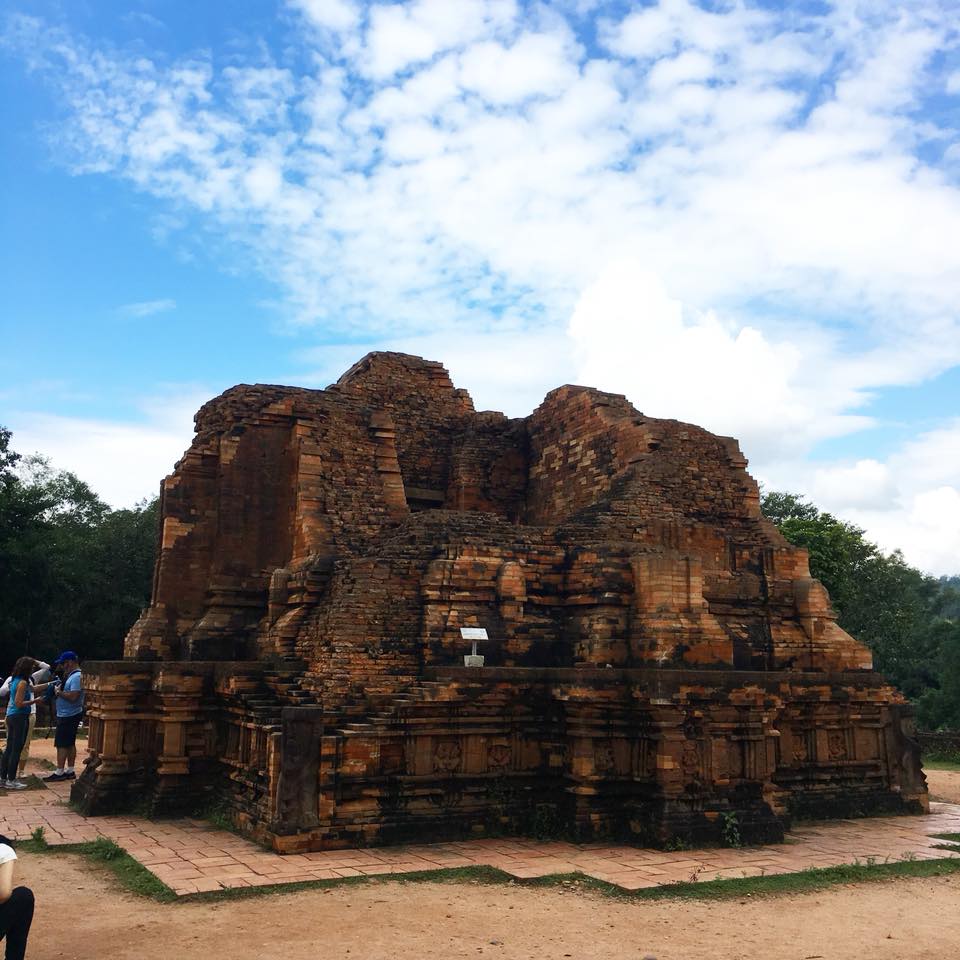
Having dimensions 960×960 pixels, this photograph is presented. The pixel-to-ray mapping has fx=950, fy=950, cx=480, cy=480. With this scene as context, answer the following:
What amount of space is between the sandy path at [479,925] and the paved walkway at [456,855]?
1.99ft

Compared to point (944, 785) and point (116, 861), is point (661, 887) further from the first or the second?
point (944, 785)

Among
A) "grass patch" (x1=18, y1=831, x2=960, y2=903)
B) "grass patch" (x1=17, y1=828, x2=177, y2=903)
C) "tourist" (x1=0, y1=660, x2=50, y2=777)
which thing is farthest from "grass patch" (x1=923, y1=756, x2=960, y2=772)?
"tourist" (x1=0, y1=660, x2=50, y2=777)

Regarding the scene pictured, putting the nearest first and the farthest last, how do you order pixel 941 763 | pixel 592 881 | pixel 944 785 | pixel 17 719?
pixel 592 881 < pixel 17 719 < pixel 944 785 < pixel 941 763

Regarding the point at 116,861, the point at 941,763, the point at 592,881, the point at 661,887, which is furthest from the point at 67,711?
the point at 941,763

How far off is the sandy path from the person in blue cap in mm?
6062

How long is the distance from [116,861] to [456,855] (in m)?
3.43

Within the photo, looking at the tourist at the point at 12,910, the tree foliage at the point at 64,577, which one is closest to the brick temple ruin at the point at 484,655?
the tourist at the point at 12,910

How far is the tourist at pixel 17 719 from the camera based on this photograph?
1382 cm

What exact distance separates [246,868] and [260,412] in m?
7.55

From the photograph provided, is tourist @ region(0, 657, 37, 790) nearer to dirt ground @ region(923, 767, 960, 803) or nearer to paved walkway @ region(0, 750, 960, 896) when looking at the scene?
paved walkway @ region(0, 750, 960, 896)

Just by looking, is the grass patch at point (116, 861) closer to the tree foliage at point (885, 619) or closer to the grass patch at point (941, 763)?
the grass patch at point (941, 763)

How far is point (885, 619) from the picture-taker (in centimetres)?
3303

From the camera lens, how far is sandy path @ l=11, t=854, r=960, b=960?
267 inches

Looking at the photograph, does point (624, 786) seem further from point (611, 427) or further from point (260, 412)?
point (260, 412)
